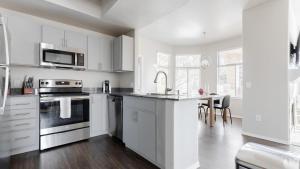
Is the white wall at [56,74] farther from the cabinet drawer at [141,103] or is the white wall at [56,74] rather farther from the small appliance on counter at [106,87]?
the cabinet drawer at [141,103]

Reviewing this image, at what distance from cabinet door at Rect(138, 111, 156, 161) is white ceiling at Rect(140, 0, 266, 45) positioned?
2.43m

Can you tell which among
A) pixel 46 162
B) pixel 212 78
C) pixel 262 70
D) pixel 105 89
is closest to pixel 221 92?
pixel 212 78

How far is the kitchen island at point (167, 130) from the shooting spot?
5.81 feet

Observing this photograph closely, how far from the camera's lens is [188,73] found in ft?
22.1

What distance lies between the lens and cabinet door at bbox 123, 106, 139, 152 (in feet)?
7.73

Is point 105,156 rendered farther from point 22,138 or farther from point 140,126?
point 22,138

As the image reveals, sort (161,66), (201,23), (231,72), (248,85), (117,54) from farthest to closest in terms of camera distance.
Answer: (161,66) → (231,72) → (201,23) → (117,54) → (248,85)

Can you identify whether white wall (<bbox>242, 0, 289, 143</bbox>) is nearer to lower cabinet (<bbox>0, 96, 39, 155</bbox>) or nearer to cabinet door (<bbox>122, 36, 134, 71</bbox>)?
cabinet door (<bbox>122, 36, 134, 71</bbox>)

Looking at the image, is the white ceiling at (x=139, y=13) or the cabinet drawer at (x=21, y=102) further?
the white ceiling at (x=139, y=13)

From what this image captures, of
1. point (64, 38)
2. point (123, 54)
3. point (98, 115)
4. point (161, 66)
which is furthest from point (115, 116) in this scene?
point (161, 66)

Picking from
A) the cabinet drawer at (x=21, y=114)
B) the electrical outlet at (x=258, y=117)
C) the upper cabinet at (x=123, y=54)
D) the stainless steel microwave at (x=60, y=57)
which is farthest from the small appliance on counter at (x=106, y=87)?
the electrical outlet at (x=258, y=117)

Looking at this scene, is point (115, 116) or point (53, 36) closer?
point (53, 36)

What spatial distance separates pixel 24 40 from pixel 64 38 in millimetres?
627

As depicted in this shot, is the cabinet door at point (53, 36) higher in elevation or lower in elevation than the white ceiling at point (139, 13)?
lower
